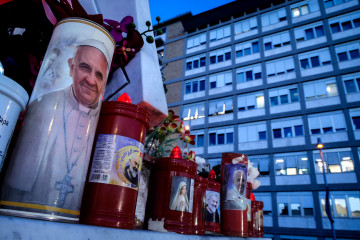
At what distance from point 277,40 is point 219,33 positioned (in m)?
4.19

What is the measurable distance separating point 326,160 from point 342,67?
16.7 ft

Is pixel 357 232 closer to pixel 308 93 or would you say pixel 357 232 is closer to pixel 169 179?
pixel 308 93

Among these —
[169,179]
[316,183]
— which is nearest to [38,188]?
[169,179]

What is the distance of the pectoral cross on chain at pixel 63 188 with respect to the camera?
0.48 m

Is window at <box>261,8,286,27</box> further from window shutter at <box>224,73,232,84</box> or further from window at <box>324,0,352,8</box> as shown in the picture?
window shutter at <box>224,73,232,84</box>

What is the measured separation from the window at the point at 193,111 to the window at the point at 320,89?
614cm

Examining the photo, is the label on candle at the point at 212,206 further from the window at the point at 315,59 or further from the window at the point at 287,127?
the window at the point at 315,59

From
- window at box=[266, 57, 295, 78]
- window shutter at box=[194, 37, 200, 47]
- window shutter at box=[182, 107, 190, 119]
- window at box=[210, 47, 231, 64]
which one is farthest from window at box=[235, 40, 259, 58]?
window shutter at box=[182, 107, 190, 119]

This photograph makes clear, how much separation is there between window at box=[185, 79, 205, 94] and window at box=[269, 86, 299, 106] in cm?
455

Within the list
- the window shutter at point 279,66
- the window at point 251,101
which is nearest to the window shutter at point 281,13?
the window shutter at point 279,66

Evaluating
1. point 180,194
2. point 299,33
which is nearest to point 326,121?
point 299,33

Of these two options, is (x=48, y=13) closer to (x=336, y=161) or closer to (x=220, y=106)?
(x=336, y=161)

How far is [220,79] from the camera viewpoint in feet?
53.5

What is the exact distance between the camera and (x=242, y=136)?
1427cm
